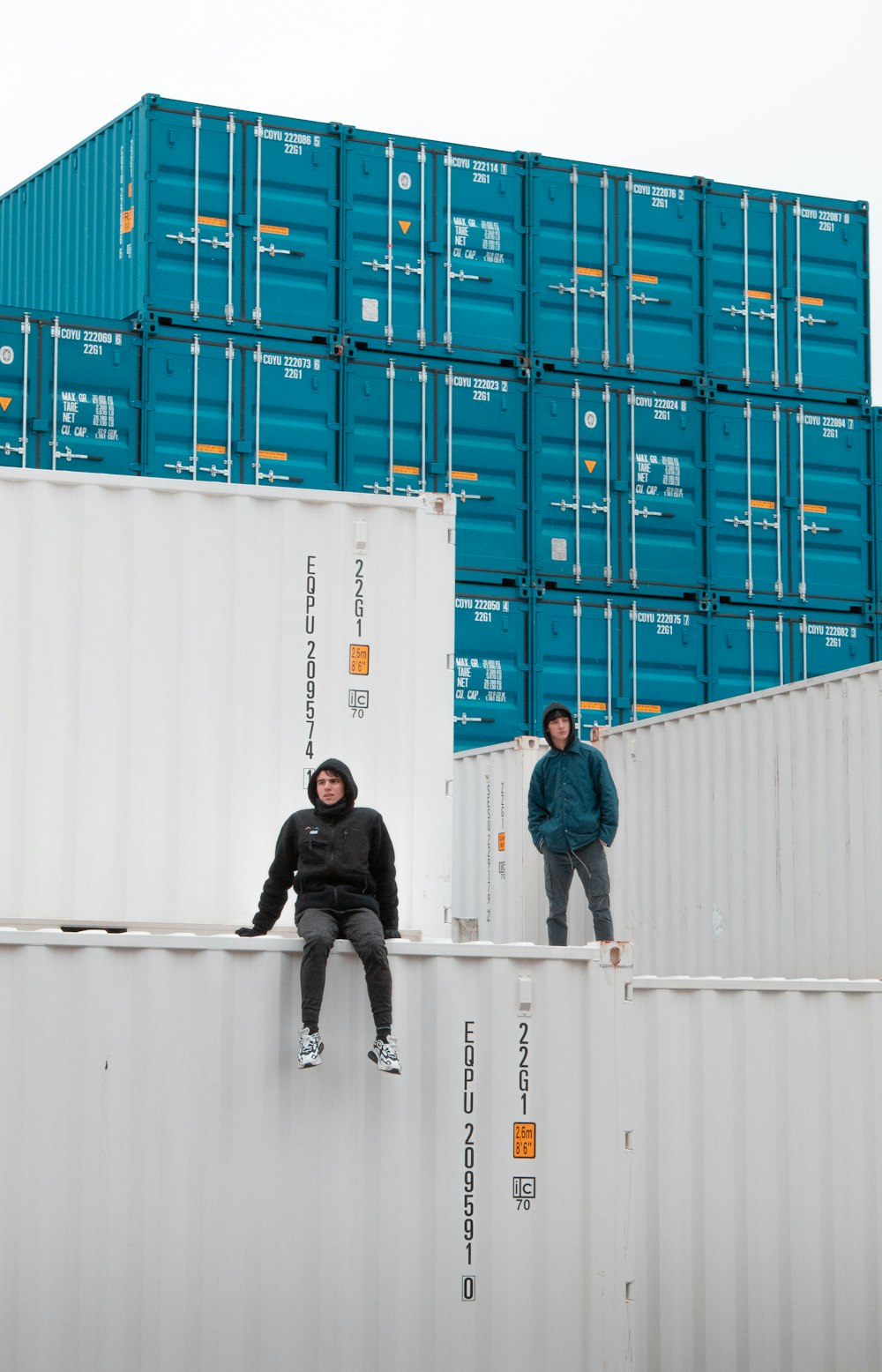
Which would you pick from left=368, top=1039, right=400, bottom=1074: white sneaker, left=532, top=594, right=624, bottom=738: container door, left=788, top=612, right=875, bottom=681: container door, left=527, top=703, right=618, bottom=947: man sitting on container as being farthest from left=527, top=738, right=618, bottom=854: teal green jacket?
left=788, top=612, right=875, bottom=681: container door

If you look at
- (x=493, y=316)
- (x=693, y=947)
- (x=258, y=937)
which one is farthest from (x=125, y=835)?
(x=493, y=316)

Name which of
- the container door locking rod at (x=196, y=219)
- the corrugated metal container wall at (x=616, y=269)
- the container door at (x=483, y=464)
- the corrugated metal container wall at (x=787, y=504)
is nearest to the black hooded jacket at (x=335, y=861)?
the container door at (x=483, y=464)

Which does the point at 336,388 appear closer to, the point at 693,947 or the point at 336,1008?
the point at 693,947

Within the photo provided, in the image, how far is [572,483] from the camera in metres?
18.2

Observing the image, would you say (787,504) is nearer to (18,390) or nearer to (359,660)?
(18,390)

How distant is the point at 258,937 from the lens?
316 inches

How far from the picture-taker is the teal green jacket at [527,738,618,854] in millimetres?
11992

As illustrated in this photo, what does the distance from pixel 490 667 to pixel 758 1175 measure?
30.5ft

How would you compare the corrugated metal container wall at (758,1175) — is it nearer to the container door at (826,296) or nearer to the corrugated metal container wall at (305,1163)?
the corrugated metal container wall at (305,1163)

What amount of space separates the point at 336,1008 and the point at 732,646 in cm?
1105

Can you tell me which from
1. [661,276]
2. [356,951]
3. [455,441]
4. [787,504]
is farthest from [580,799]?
[661,276]

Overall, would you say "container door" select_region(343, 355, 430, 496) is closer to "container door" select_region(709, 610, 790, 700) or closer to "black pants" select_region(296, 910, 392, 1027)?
"container door" select_region(709, 610, 790, 700)

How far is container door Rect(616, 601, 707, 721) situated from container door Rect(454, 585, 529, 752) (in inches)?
40.4

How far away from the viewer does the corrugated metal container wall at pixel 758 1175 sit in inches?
329
